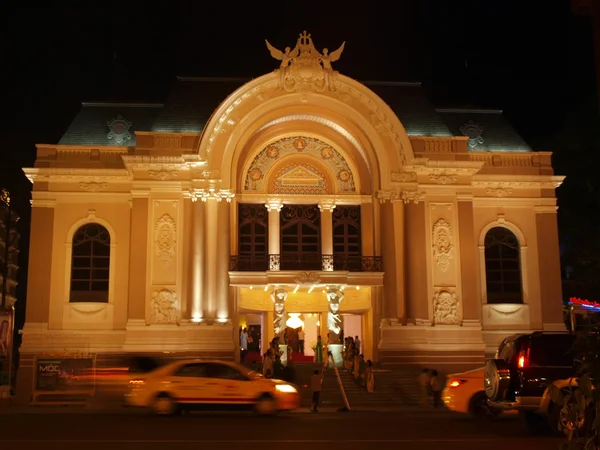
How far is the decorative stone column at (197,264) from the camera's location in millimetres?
31219

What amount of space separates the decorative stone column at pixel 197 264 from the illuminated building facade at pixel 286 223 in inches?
2.2

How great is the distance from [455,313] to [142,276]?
12707mm

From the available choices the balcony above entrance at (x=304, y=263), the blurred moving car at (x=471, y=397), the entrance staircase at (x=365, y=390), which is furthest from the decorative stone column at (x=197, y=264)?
the blurred moving car at (x=471, y=397)

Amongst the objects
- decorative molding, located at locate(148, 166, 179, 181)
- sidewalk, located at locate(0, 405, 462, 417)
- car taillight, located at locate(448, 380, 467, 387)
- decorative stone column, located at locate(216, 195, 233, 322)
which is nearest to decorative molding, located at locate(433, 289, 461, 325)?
sidewalk, located at locate(0, 405, 462, 417)

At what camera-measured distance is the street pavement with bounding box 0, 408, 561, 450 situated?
→ 12.5 metres

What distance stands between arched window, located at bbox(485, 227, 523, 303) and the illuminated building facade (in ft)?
0.20

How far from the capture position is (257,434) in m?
14.5

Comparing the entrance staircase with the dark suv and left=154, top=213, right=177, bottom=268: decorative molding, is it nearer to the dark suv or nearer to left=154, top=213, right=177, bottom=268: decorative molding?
left=154, top=213, right=177, bottom=268: decorative molding

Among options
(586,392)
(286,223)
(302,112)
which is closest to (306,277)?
(286,223)

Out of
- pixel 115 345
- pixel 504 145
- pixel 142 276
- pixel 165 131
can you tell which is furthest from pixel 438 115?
pixel 115 345

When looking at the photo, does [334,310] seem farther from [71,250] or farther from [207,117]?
[71,250]

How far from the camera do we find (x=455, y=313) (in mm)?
32375

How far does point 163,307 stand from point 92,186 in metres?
6.24

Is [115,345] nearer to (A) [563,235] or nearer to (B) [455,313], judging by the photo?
(B) [455,313]
